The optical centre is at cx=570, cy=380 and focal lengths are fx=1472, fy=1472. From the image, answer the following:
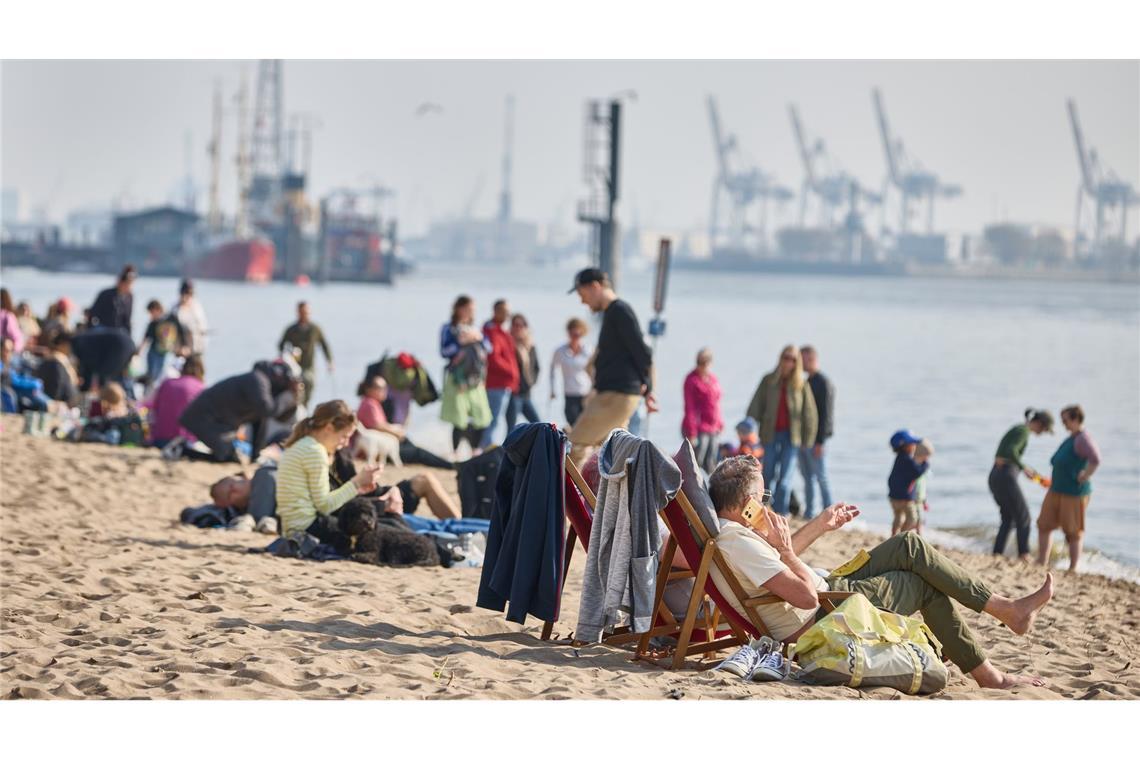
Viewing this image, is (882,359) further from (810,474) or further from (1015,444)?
(1015,444)

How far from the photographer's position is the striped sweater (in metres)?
6.98

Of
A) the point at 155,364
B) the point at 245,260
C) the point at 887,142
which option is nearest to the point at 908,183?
the point at 887,142

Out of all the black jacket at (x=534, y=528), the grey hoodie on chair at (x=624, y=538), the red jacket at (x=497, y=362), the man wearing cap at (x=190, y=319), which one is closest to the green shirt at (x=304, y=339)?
the man wearing cap at (x=190, y=319)

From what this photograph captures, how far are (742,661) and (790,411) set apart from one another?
18.1 feet

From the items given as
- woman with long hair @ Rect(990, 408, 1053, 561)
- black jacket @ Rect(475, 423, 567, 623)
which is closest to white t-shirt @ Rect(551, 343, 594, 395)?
woman with long hair @ Rect(990, 408, 1053, 561)

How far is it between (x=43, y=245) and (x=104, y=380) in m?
90.9

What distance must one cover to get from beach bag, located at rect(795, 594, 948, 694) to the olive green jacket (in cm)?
542

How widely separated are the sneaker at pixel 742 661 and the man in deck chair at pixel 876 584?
3 centimetres

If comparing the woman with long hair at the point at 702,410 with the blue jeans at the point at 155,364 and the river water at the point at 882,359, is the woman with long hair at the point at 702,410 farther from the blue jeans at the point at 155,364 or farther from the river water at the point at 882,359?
the blue jeans at the point at 155,364

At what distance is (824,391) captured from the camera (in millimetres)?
10992

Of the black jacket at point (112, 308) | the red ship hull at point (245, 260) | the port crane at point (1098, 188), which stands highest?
the port crane at point (1098, 188)

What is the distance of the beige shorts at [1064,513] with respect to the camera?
9258 mm

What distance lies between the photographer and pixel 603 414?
8.06 metres

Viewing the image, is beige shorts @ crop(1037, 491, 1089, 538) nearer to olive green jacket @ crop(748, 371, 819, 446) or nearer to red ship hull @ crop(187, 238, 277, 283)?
olive green jacket @ crop(748, 371, 819, 446)
